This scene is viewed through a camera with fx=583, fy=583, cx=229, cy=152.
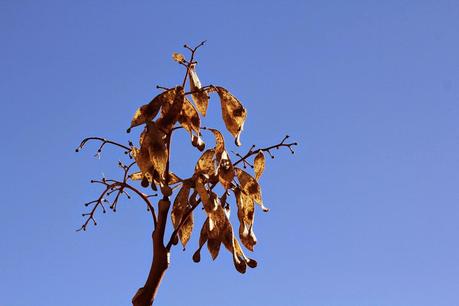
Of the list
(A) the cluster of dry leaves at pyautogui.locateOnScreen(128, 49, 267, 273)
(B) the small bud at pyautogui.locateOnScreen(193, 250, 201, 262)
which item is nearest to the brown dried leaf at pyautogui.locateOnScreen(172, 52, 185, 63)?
(A) the cluster of dry leaves at pyautogui.locateOnScreen(128, 49, 267, 273)

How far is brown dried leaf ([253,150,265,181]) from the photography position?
1541 mm

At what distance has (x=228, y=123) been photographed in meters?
1.55

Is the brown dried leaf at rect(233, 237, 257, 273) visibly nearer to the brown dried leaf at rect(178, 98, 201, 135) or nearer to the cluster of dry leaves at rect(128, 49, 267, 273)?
the cluster of dry leaves at rect(128, 49, 267, 273)

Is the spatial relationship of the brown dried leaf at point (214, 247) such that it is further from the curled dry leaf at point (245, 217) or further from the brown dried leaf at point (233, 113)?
the brown dried leaf at point (233, 113)

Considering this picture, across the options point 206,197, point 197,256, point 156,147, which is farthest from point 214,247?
point 156,147

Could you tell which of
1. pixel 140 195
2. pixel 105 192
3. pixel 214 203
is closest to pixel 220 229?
pixel 214 203

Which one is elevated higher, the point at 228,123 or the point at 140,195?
the point at 228,123

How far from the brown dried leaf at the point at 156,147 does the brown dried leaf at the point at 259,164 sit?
26cm

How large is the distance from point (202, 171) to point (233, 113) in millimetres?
182

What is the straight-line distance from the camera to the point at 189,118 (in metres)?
1.51

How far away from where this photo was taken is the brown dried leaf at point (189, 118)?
1503 millimetres

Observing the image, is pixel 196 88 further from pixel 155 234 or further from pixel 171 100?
pixel 155 234

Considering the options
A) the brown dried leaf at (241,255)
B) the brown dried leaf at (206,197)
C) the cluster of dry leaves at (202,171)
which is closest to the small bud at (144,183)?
the cluster of dry leaves at (202,171)

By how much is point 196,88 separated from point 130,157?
26cm
